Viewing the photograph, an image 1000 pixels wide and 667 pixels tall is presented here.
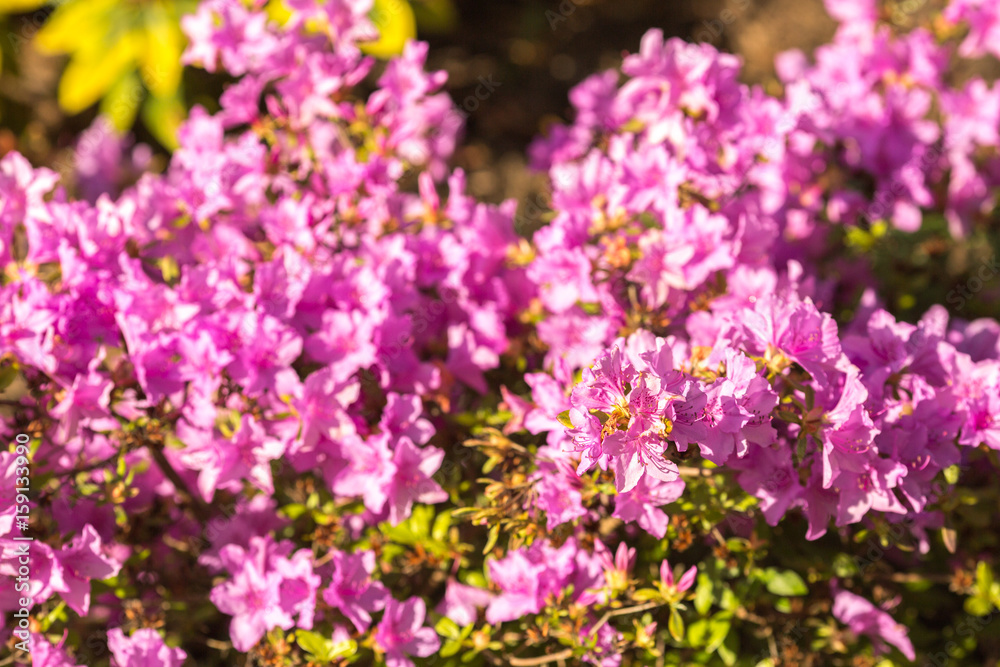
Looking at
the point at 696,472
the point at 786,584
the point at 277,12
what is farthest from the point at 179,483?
the point at 277,12

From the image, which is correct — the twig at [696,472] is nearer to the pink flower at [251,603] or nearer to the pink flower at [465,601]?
the pink flower at [465,601]

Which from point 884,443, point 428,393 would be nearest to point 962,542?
point 884,443

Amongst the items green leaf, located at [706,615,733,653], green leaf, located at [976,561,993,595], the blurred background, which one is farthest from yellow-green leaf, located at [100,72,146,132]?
green leaf, located at [976,561,993,595]

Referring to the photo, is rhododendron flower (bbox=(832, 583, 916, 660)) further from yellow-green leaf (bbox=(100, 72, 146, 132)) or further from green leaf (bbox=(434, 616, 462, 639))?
yellow-green leaf (bbox=(100, 72, 146, 132))

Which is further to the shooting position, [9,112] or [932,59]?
[9,112]

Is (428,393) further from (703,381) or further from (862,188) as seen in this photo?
(862,188)

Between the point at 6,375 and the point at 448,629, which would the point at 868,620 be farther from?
the point at 6,375
